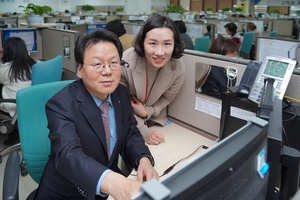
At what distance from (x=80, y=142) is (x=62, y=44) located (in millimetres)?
2363

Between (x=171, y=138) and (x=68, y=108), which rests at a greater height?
Answer: (x=68, y=108)

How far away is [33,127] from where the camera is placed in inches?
56.2

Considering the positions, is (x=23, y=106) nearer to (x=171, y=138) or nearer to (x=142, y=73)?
(x=142, y=73)

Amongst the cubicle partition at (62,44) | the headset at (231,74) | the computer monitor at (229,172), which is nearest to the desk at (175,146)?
the headset at (231,74)

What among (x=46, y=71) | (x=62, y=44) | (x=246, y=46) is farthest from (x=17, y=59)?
(x=246, y=46)

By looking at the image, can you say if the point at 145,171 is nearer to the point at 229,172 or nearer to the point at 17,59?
the point at 229,172

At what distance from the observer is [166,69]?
1.58m

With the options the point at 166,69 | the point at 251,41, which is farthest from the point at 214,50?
the point at 251,41

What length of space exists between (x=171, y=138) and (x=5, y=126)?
4.89 ft

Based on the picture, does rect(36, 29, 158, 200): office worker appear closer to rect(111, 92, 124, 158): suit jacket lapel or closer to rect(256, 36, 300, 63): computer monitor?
rect(111, 92, 124, 158): suit jacket lapel

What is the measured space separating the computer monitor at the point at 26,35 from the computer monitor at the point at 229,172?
3.40 m

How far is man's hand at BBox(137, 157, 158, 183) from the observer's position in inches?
43.6

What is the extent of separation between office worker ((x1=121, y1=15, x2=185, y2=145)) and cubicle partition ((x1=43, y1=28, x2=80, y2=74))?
1668mm

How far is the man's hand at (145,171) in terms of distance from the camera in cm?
111
